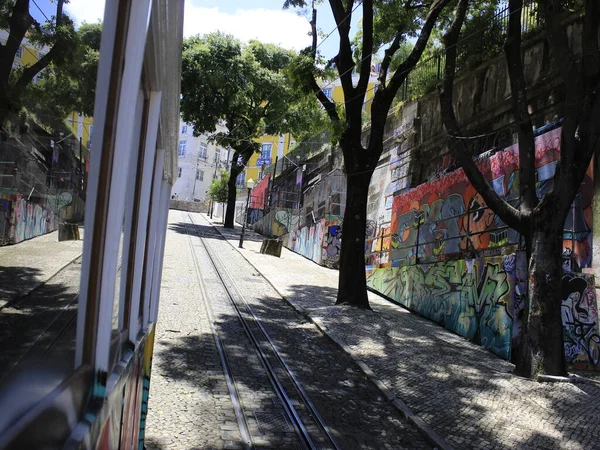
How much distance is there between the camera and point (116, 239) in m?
1.53

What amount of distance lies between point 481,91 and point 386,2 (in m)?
3.24

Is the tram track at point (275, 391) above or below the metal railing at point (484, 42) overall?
below

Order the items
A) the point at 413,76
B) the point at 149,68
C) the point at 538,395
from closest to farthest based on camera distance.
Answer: the point at 149,68
the point at 538,395
the point at 413,76

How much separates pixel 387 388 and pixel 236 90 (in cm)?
2612

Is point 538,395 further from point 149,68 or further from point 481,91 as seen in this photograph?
point 481,91

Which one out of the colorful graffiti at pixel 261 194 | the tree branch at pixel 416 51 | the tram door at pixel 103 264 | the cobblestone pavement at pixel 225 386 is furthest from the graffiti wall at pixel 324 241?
the colorful graffiti at pixel 261 194

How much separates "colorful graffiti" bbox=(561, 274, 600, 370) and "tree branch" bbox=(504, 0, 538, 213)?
1.56m

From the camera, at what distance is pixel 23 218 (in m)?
1.20

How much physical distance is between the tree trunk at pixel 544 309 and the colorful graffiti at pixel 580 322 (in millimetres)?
1165

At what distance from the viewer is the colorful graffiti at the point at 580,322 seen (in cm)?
813

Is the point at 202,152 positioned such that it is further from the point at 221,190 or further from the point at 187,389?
the point at 187,389

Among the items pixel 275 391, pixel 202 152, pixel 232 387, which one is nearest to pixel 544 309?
pixel 275 391

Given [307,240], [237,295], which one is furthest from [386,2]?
[307,240]

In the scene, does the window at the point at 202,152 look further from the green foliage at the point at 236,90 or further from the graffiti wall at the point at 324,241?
the graffiti wall at the point at 324,241
